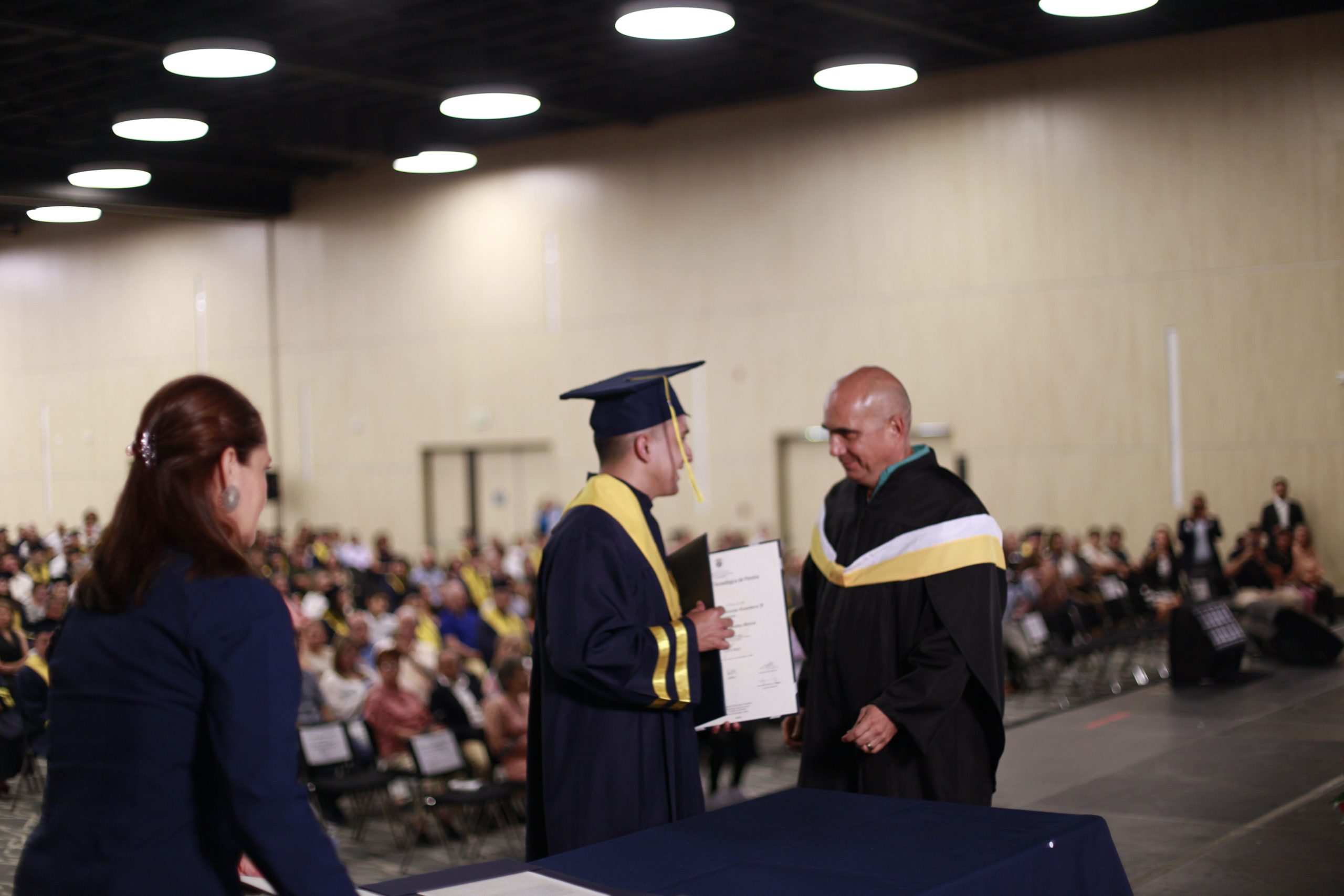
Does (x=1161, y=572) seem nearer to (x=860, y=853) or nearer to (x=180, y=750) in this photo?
(x=860, y=853)

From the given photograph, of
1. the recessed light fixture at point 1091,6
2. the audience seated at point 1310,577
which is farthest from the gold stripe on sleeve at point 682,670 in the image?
the audience seated at point 1310,577

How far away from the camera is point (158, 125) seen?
6.43 meters

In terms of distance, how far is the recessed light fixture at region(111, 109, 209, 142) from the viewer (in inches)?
246

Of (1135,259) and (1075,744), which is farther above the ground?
(1135,259)

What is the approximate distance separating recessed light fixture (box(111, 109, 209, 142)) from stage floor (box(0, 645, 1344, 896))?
10.5ft

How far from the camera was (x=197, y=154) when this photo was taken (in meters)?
6.75

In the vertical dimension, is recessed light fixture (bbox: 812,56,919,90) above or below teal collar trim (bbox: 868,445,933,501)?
above

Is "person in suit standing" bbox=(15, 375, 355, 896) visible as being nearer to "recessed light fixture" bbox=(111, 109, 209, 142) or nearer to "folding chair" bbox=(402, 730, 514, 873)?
"recessed light fixture" bbox=(111, 109, 209, 142)

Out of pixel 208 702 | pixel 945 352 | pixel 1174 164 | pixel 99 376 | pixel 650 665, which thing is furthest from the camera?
pixel 945 352

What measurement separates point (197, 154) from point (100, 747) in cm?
538

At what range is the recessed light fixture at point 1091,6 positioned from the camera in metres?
9.73

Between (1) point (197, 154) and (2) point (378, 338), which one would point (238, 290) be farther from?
(2) point (378, 338)

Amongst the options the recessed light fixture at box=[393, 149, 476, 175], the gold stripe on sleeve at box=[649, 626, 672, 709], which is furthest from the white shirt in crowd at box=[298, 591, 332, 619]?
→ the gold stripe on sleeve at box=[649, 626, 672, 709]

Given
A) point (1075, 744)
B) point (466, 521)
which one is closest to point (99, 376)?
point (1075, 744)
